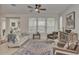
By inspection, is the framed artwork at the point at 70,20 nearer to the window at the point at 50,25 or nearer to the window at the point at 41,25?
the window at the point at 50,25

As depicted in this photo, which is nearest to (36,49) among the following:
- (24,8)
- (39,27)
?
(39,27)

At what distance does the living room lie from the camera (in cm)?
237

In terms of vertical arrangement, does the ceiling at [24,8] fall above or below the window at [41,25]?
above

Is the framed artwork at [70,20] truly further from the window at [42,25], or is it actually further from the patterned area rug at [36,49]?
the patterned area rug at [36,49]

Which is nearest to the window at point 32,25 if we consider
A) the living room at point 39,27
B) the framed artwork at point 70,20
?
the living room at point 39,27

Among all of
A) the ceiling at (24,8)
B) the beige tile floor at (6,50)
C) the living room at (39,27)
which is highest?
the ceiling at (24,8)

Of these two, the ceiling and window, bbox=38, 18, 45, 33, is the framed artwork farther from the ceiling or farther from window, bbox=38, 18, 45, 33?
window, bbox=38, 18, 45, 33

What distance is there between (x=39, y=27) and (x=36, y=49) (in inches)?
14.1

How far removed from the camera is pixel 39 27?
2438 millimetres

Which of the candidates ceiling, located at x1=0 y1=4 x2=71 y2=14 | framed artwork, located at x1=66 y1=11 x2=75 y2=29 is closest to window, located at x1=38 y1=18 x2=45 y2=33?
ceiling, located at x1=0 y1=4 x2=71 y2=14

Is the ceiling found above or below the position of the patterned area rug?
above

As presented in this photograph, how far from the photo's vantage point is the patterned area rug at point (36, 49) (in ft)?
7.88

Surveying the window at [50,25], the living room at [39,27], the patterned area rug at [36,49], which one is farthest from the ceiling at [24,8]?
the patterned area rug at [36,49]

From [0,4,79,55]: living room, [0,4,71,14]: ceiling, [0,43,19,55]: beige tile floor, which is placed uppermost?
[0,4,71,14]: ceiling
